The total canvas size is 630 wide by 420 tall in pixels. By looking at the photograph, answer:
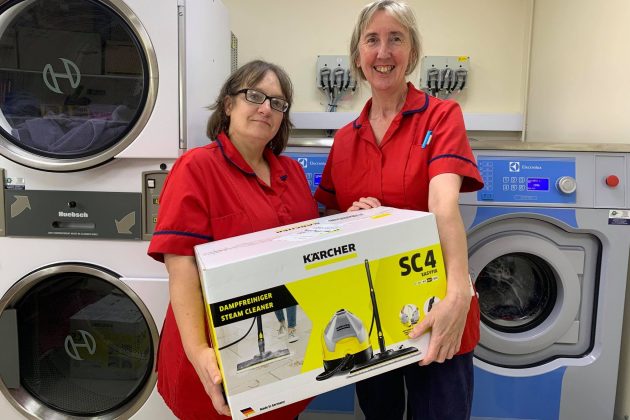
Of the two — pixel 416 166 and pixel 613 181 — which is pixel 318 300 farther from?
pixel 613 181

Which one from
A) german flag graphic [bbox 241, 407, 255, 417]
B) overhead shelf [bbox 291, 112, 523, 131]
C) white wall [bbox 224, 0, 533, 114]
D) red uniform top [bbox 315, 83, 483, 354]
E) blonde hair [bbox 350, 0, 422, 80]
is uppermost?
white wall [bbox 224, 0, 533, 114]

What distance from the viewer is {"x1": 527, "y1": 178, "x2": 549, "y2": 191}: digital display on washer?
1.46m

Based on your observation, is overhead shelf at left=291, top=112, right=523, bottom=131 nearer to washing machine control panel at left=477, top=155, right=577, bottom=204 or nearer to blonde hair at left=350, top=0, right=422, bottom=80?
washing machine control panel at left=477, top=155, right=577, bottom=204

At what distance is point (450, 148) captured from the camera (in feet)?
3.17

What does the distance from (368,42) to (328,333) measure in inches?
29.1

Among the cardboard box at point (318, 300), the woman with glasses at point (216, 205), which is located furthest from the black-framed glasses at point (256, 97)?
the cardboard box at point (318, 300)

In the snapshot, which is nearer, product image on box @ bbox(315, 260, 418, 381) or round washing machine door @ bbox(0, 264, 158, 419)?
product image on box @ bbox(315, 260, 418, 381)

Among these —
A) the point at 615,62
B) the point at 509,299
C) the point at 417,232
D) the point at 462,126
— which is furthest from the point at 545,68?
the point at 417,232

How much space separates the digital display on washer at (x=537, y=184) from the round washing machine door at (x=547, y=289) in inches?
5.0

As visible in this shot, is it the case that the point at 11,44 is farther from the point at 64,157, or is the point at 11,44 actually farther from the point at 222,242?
the point at 222,242

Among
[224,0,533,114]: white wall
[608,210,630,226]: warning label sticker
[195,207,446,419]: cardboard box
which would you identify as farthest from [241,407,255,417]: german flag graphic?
[224,0,533,114]: white wall

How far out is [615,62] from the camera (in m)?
1.58

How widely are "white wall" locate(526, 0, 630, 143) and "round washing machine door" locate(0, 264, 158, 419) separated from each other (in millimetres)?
1941

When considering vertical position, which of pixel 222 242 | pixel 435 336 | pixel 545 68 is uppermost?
pixel 545 68
